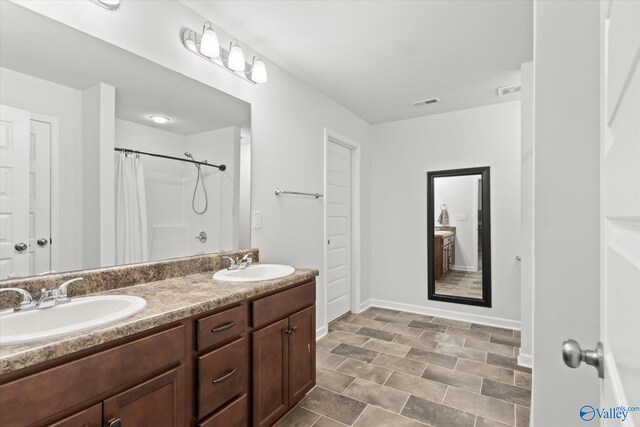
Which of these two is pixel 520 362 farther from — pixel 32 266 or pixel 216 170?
pixel 32 266

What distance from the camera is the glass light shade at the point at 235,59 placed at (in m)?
2.11

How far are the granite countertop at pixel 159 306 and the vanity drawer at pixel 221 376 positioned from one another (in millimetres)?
225

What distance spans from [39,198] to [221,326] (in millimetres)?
979

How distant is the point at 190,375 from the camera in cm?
129

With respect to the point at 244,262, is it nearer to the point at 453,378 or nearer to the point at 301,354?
the point at 301,354

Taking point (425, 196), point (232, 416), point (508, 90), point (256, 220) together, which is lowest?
point (232, 416)

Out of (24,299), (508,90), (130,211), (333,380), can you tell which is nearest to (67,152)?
(130,211)

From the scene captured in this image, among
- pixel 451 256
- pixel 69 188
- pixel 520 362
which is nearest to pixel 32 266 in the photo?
pixel 69 188

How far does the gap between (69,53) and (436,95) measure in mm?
3082

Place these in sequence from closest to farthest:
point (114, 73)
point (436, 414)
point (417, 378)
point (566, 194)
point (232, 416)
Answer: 1. point (566, 194)
2. point (232, 416)
3. point (114, 73)
4. point (436, 414)
5. point (417, 378)

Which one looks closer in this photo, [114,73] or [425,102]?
[114,73]

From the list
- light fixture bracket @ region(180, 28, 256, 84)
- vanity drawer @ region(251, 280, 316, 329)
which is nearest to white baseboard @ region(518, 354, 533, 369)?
vanity drawer @ region(251, 280, 316, 329)

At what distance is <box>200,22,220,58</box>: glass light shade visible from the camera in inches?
74.6

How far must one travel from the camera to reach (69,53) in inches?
57.1
